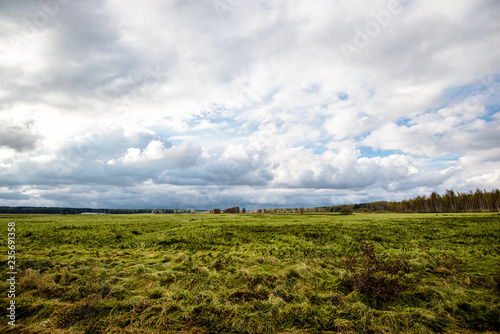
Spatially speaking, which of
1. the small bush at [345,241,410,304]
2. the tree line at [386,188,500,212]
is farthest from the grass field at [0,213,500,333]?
the tree line at [386,188,500,212]

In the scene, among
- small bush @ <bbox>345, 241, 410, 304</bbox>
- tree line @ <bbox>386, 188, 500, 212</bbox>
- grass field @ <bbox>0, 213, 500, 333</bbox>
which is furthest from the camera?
tree line @ <bbox>386, 188, 500, 212</bbox>

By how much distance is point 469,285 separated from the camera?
32.8ft

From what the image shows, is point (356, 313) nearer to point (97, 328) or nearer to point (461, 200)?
point (97, 328)

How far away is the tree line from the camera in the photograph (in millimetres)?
135125

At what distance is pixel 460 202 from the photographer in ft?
492

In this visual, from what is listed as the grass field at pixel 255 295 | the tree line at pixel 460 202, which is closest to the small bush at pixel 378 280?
the grass field at pixel 255 295

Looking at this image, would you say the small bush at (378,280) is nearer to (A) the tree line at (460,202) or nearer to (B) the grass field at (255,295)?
(B) the grass field at (255,295)

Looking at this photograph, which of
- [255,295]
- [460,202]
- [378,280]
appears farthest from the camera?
[460,202]

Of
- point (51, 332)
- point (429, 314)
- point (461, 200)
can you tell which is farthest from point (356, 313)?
point (461, 200)

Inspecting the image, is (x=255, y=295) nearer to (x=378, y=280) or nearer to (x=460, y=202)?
(x=378, y=280)

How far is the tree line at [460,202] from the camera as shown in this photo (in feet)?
443

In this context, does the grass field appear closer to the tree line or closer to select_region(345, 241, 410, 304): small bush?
select_region(345, 241, 410, 304): small bush

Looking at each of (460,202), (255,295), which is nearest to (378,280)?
(255,295)

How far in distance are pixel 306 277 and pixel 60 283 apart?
36.5ft
